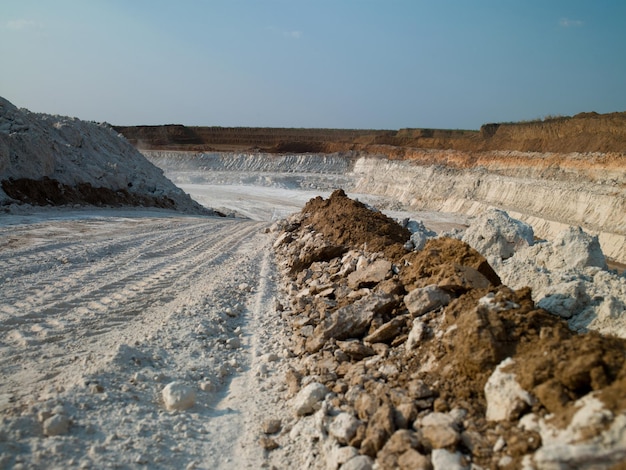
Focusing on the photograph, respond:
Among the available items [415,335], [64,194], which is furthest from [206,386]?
[64,194]

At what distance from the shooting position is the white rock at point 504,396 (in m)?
2.60

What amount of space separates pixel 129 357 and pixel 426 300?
108 inches

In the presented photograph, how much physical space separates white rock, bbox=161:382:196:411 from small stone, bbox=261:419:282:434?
2.17ft

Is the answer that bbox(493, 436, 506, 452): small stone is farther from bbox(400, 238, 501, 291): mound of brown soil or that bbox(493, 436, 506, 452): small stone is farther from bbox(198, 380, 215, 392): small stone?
bbox(198, 380, 215, 392): small stone

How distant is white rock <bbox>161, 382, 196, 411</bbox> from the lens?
12.0ft

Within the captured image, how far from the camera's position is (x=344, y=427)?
3.07m

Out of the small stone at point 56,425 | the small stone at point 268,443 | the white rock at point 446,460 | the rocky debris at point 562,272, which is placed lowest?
the small stone at point 268,443

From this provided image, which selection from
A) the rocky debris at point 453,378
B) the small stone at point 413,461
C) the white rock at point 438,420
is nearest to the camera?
the rocky debris at point 453,378

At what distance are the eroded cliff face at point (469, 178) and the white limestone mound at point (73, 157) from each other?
46.9 ft

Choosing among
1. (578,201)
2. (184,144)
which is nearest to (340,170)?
(184,144)

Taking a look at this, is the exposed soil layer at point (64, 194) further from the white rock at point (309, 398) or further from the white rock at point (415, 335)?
the white rock at point (415, 335)

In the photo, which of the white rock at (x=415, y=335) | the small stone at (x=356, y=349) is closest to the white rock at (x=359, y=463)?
the white rock at (x=415, y=335)

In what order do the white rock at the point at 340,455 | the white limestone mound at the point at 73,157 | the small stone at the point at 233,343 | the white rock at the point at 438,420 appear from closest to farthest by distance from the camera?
the white rock at the point at 438,420 → the white rock at the point at 340,455 → the small stone at the point at 233,343 → the white limestone mound at the point at 73,157

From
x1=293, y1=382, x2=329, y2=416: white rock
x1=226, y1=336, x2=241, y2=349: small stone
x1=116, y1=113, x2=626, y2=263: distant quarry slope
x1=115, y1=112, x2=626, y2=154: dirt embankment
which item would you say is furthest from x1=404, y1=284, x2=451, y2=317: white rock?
x1=115, y1=112, x2=626, y2=154: dirt embankment
